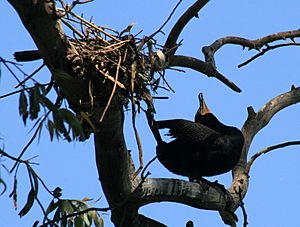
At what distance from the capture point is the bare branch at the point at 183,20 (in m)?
5.17

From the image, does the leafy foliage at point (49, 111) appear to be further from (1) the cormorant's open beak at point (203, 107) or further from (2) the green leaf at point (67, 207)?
(1) the cormorant's open beak at point (203, 107)

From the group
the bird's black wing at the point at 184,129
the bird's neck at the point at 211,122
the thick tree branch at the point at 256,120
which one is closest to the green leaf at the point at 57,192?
the bird's black wing at the point at 184,129

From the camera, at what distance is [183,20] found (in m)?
5.27

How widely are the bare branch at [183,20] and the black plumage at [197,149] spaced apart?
0.70m

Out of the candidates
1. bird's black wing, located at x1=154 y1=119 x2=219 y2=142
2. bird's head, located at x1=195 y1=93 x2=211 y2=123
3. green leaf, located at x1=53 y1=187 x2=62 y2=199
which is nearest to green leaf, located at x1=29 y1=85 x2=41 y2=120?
green leaf, located at x1=53 y1=187 x2=62 y2=199

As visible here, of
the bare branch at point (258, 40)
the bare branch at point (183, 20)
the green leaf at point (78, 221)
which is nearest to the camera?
the green leaf at point (78, 221)

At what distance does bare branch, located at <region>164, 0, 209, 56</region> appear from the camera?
5.17 meters

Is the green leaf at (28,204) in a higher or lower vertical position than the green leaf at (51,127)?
lower

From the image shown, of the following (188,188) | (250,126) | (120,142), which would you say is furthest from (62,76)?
(250,126)

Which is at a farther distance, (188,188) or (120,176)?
(188,188)

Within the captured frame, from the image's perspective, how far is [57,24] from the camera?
13.0 ft

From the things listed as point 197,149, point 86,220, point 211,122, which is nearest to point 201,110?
point 211,122

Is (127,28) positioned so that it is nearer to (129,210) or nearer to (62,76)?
(62,76)

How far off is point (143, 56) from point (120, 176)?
68 cm
